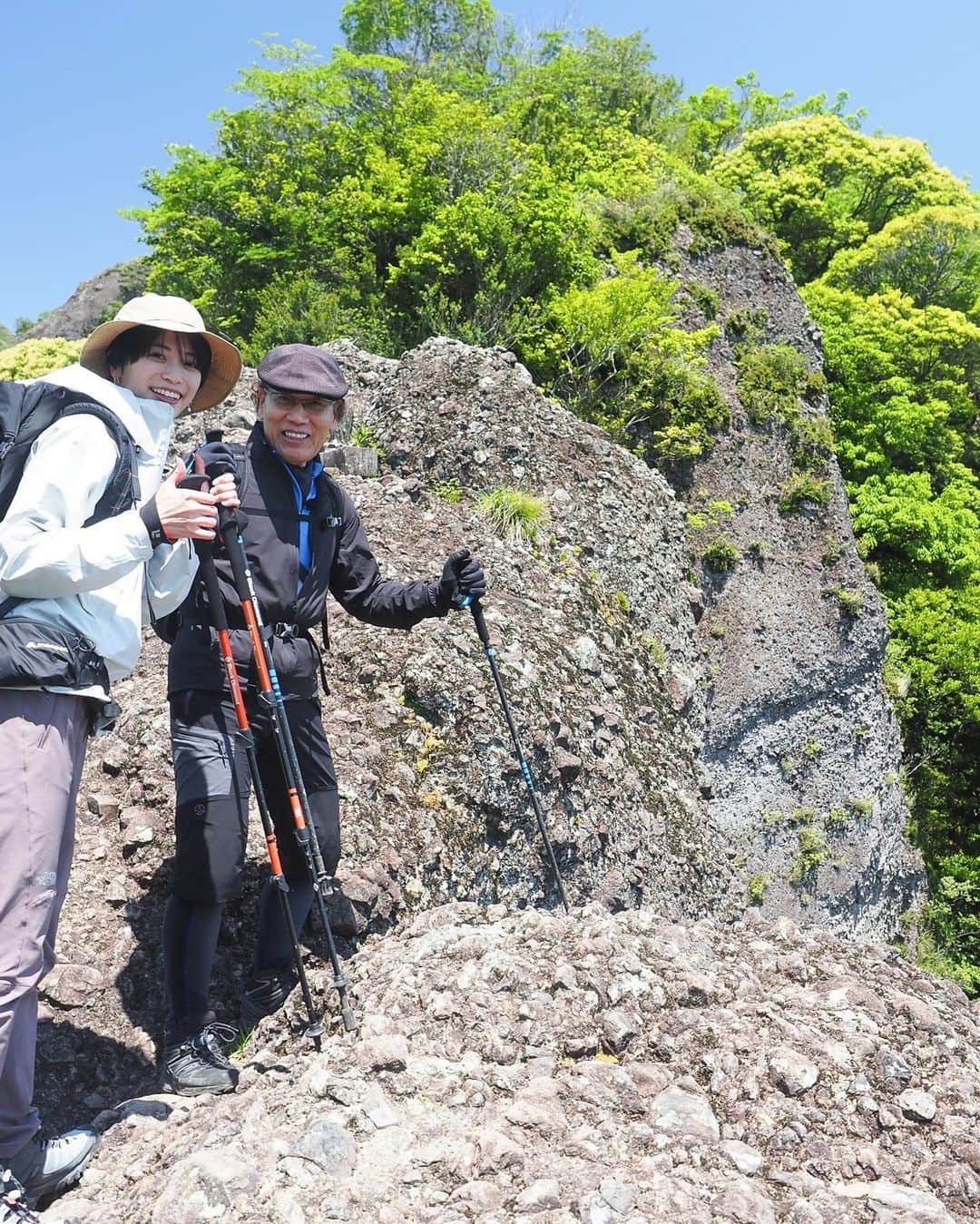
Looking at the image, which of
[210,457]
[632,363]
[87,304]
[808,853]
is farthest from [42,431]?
[87,304]

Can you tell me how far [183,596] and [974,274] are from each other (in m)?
32.0

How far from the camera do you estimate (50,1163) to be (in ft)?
10.5

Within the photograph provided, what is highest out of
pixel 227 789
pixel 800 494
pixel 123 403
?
pixel 800 494

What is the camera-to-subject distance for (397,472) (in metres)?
11.4

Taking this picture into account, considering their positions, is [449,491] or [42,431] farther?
[449,491]

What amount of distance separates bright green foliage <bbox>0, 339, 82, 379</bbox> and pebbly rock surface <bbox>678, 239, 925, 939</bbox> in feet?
65.9

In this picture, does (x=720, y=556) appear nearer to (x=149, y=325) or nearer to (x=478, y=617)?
(x=478, y=617)

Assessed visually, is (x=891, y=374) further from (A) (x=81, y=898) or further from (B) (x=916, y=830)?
(A) (x=81, y=898)

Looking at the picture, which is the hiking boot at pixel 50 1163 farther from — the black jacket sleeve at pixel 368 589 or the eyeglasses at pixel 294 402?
the eyeglasses at pixel 294 402

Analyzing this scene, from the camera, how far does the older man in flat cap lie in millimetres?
3850

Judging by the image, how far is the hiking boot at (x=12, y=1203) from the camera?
2.79 m

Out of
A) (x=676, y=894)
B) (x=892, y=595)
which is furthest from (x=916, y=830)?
(x=676, y=894)

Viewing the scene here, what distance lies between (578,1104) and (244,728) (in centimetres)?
197

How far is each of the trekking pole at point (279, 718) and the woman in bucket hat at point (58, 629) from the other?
0.52 meters
